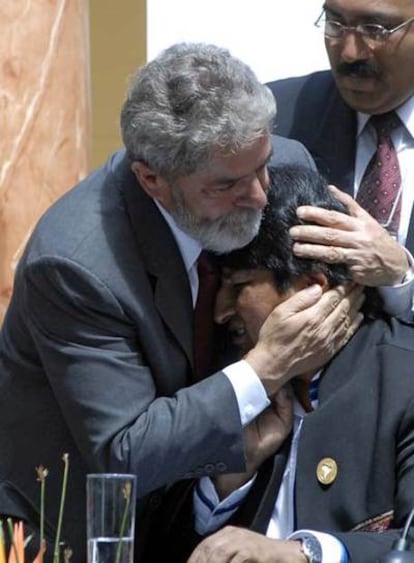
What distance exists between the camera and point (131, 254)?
4207 mm

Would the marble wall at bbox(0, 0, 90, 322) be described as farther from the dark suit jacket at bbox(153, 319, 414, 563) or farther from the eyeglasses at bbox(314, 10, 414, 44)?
the dark suit jacket at bbox(153, 319, 414, 563)

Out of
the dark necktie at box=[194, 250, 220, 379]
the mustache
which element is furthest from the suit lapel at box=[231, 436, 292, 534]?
the mustache

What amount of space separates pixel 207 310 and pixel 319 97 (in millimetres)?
1024

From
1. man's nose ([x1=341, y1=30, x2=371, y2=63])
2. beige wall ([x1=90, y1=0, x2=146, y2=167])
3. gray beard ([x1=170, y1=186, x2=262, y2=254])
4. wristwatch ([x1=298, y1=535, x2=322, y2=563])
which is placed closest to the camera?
wristwatch ([x1=298, y1=535, x2=322, y2=563])

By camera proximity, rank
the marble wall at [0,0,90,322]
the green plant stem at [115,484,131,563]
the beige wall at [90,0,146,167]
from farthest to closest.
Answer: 1. the beige wall at [90,0,146,167]
2. the marble wall at [0,0,90,322]
3. the green plant stem at [115,484,131,563]

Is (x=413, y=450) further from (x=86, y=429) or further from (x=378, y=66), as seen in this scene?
Answer: (x=378, y=66)

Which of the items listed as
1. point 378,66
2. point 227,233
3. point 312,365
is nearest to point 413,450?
point 312,365

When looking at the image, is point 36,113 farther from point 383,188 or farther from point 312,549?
point 312,549

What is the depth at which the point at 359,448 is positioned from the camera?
4.21 m

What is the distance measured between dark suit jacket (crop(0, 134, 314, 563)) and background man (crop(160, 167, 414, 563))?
5.0 inches

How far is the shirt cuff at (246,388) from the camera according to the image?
4.15 m

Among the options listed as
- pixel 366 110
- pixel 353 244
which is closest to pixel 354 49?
pixel 366 110

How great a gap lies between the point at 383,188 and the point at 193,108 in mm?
961

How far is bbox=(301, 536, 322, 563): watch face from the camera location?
402 cm
